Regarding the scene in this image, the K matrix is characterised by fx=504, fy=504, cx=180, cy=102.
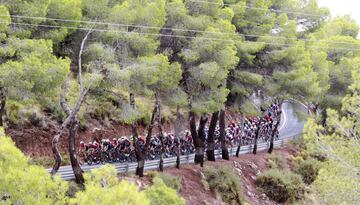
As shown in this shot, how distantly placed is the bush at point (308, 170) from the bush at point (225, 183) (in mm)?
6357

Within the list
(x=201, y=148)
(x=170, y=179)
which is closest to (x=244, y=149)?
(x=201, y=148)

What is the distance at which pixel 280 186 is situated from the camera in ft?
84.8

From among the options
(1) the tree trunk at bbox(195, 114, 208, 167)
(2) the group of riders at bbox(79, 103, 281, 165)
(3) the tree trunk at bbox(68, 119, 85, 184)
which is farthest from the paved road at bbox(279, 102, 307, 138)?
(3) the tree trunk at bbox(68, 119, 85, 184)

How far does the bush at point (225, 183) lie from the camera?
23312mm

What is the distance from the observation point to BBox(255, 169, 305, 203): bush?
25.9 meters

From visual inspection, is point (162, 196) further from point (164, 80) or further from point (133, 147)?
point (133, 147)

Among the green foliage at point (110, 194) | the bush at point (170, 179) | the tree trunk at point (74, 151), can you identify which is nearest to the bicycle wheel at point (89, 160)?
the bush at point (170, 179)

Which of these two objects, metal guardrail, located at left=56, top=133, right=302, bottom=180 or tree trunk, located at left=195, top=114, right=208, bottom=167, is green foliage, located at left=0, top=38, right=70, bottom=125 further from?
tree trunk, located at left=195, top=114, right=208, bottom=167

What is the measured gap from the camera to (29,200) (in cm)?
909

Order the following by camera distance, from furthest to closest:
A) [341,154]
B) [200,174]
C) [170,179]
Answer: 1. [200,174]
2. [170,179]
3. [341,154]

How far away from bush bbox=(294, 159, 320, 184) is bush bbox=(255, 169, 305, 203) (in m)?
2.49

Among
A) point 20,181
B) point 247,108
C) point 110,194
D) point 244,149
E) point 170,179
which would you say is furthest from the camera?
point 244,149

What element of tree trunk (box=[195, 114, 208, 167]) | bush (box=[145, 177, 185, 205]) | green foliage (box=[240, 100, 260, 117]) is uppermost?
bush (box=[145, 177, 185, 205])

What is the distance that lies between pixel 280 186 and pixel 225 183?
385 cm
